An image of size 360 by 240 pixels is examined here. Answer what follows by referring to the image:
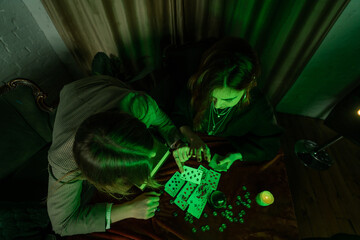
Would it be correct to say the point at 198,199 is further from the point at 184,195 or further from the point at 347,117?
the point at 347,117

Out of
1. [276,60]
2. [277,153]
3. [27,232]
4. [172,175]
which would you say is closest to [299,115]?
[276,60]

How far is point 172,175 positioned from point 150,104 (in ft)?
1.69

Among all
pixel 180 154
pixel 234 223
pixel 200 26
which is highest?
pixel 200 26

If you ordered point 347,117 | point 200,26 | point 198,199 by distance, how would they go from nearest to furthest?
1. point 198,199
2. point 347,117
3. point 200,26

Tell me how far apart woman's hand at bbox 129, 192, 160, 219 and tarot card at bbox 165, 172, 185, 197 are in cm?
10

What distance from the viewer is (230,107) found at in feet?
3.97

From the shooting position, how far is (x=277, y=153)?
1.27 m

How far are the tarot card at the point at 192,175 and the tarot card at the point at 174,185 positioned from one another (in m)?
0.03

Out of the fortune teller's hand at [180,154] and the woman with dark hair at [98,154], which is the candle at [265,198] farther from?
the woman with dark hair at [98,154]

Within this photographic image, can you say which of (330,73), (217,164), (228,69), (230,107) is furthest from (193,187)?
(330,73)

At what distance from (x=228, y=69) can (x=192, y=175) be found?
27.9 inches

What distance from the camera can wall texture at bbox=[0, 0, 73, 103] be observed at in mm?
1556

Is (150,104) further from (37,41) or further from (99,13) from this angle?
(37,41)

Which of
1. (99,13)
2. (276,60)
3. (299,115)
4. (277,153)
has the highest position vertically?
(99,13)
